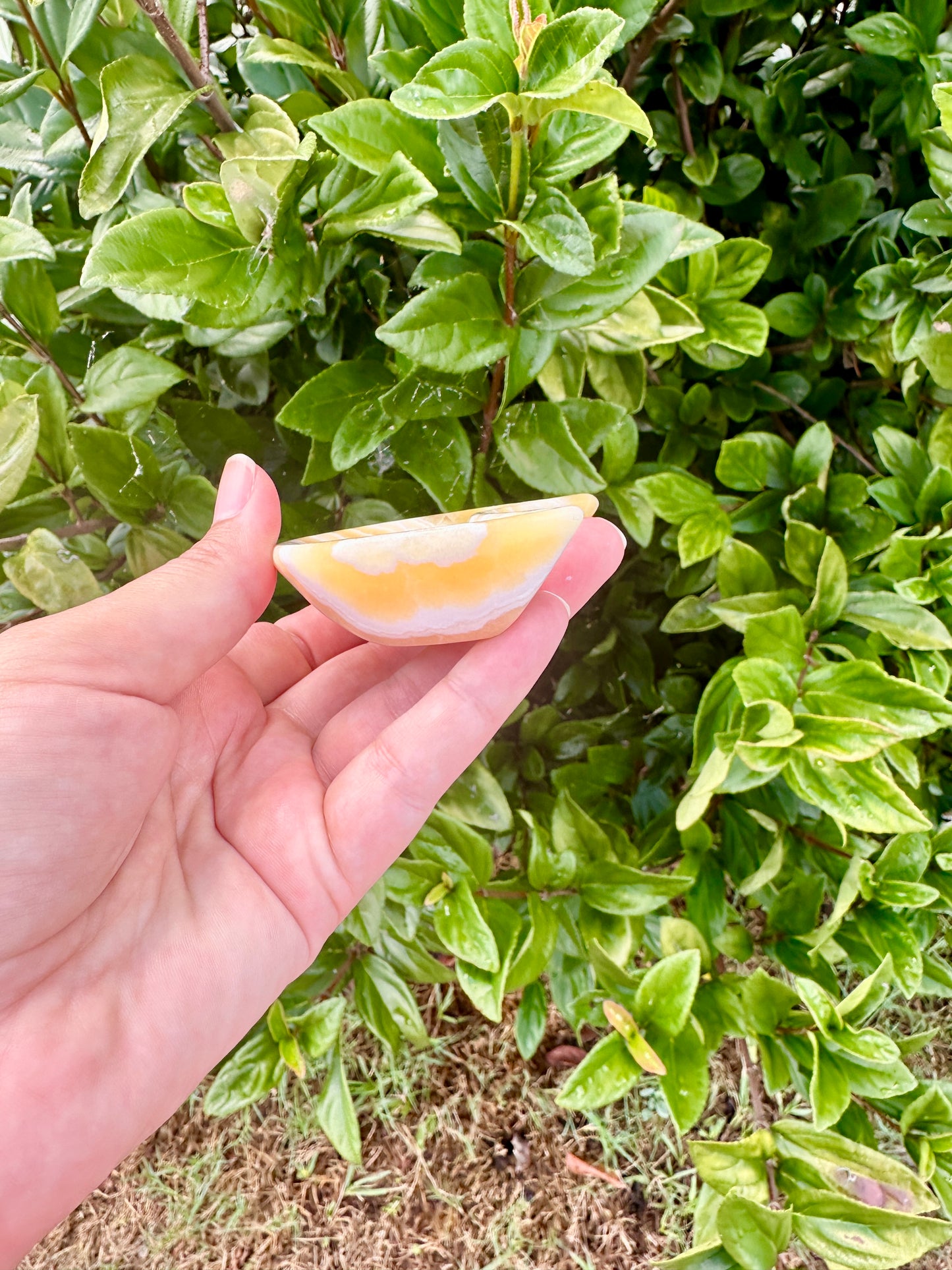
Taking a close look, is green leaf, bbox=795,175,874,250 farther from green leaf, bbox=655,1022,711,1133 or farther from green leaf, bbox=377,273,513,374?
green leaf, bbox=655,1022,711,1133

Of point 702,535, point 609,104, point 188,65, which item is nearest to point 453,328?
point 609,104

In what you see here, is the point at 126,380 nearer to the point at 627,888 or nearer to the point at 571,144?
the point at 571,144

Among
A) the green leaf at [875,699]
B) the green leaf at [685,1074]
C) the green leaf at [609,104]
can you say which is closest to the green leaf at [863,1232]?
the green leaf at [685,1074]

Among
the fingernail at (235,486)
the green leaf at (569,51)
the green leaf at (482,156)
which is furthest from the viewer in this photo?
the fingernail at (235,486)

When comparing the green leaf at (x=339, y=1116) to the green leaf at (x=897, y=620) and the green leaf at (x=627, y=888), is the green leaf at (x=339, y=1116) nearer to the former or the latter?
the green leaf at (x=627, y=888)

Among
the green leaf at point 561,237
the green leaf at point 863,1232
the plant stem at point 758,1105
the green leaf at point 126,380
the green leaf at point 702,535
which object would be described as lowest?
the plant stem at point 758,1105

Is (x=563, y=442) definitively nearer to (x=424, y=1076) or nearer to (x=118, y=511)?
(x=118, y=511)

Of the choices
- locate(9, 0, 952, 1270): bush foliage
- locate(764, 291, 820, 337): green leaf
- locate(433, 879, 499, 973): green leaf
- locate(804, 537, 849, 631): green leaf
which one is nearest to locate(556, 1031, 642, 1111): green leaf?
locate(9, 0, 952, 1270): bush foliage
